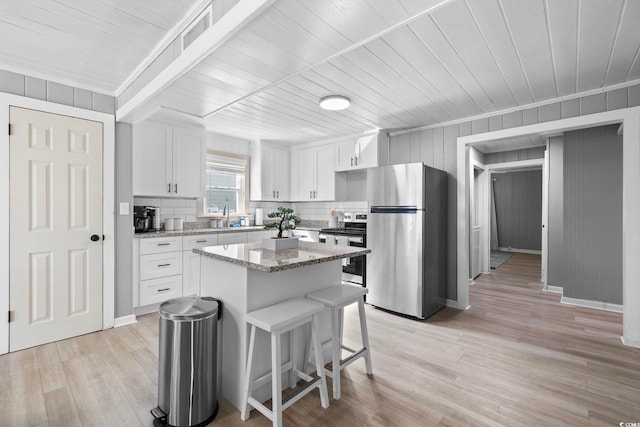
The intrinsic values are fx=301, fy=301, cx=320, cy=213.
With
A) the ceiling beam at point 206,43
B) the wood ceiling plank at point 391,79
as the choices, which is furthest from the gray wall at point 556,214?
the ceiling beam at point 206,43

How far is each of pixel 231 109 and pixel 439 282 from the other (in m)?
3.30

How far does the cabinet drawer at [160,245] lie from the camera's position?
3.44 meters

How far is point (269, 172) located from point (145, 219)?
2134 mm

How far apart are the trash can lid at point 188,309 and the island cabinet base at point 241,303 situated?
6.4 inches

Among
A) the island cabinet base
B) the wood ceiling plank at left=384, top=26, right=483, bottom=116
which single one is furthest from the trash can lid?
the wood ceiling plank at left=384, top=26, right=483, bottom=116

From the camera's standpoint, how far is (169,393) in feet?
5.67

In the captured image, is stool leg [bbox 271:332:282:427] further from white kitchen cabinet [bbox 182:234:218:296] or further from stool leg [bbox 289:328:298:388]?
white kitchen cabinet [bbox 182:234:218:296]

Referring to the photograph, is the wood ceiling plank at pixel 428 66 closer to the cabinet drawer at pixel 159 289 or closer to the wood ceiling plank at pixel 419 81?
the wood ceiling plank at pixel 419 81

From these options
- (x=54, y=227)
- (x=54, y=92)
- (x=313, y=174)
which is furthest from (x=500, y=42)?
(x=54, y=227)

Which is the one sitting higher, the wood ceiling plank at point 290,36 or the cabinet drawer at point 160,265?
the wood ceiling plank at point 290,36

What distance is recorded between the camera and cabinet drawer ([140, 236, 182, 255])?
344 cm

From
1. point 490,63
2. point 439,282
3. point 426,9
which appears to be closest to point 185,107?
point 426,9

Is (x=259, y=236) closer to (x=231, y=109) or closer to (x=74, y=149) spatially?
(x=231, y=109)

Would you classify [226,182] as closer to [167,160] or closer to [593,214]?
[167,160]
